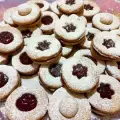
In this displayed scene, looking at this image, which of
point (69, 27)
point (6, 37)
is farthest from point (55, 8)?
point (6, 37)

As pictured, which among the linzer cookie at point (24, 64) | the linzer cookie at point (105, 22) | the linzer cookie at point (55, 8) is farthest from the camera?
the linzer cookie at point (55, 8)

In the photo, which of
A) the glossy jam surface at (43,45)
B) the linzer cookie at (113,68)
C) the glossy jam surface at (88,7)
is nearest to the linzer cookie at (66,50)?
the glossy jam surface at (43,45)

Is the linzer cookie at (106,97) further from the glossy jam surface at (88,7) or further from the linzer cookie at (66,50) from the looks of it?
the glossy jam surface at (88,7)

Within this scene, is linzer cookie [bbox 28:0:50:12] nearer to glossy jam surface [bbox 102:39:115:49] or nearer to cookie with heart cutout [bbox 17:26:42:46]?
cookie with heart cutout [bbox 17:26:42:46]

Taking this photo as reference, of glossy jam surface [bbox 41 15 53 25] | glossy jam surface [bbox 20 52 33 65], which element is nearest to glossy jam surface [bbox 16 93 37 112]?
glossy jam surface [bbox 20 52 33 65]

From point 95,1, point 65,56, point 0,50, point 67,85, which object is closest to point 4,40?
point 0,50

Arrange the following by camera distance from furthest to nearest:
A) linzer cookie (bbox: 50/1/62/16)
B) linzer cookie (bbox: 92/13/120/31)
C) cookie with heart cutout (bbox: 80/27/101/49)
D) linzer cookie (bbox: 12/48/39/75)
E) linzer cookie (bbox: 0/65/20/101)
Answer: linzer cookie (bbox: 50/1/62/16), linzer cookie (bbox: 92/13/120/31), cookie with heart cutout (bbox: 80/27/101/49), linzer cookie (bbox: 12/48/39/75), linzer cookie (bbox: 0/65/20/101)

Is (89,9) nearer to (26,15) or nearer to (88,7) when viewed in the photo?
(88,7)
